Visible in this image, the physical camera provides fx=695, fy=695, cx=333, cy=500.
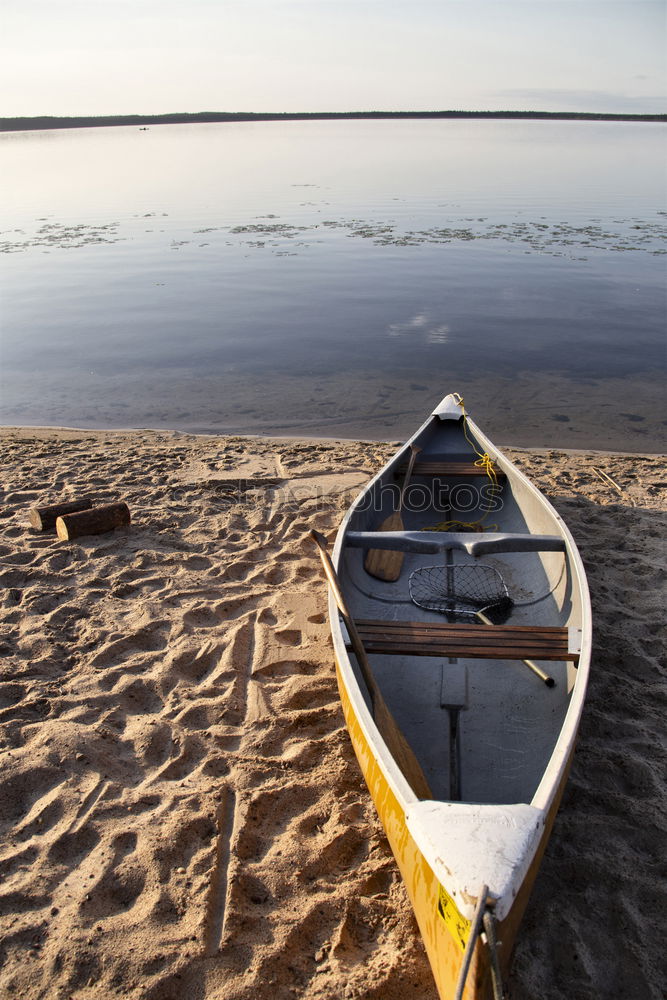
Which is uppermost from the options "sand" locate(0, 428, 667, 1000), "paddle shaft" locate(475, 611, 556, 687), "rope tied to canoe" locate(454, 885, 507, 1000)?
"rope tied to canoe" locate(454, 885, 507, 1000)

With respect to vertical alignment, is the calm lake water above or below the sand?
above

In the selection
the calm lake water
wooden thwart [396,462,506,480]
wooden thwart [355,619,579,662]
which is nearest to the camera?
wooden thwart [355,619,579,662]

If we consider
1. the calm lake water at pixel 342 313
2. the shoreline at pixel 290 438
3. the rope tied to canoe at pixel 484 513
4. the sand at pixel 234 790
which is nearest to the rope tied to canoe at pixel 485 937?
the sand at pixel 234 790

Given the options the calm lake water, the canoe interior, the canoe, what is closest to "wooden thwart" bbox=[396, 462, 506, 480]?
the canoe

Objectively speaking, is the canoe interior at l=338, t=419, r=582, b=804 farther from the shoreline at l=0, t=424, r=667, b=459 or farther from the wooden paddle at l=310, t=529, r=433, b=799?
the shoreline at l=0, t=424, r=667, b=459

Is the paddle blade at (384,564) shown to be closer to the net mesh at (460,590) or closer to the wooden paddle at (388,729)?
the net mesh at (460,590)

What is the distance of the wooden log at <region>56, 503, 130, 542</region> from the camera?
19.8 ft

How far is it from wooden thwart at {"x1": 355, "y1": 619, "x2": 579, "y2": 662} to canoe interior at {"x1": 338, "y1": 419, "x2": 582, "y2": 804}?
183 mm

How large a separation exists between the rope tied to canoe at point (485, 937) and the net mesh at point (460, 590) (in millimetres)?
2625

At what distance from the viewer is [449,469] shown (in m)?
6.63

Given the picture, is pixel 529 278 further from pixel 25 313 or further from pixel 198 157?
pixel 198 157

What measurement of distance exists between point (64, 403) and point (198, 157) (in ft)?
164

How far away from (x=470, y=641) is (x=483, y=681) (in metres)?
0.37

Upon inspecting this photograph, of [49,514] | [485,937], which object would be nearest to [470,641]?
[485,937]
